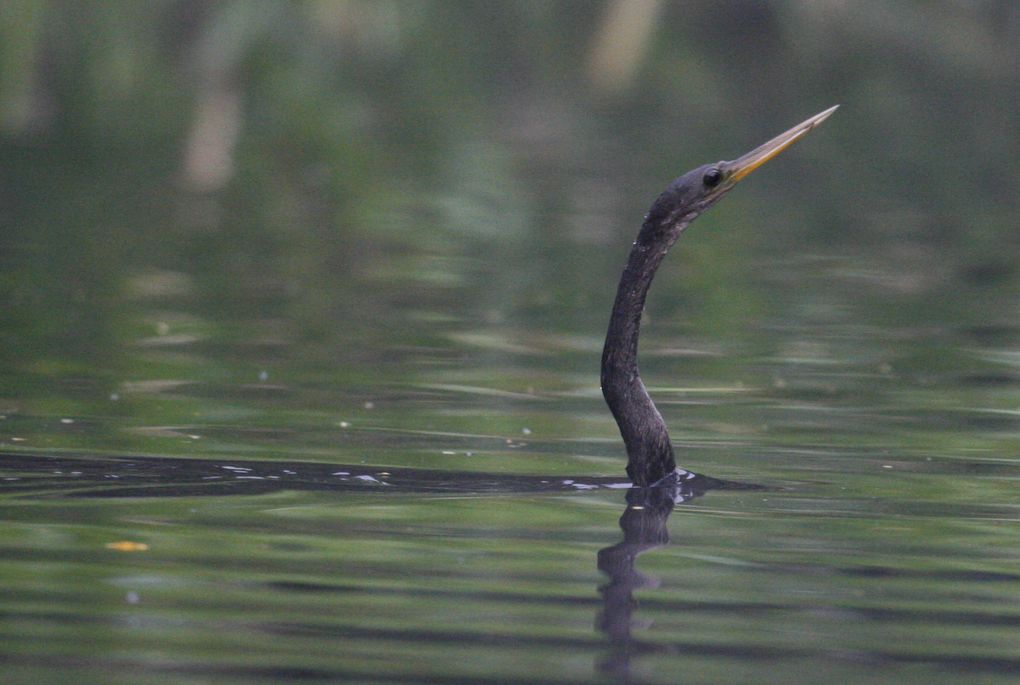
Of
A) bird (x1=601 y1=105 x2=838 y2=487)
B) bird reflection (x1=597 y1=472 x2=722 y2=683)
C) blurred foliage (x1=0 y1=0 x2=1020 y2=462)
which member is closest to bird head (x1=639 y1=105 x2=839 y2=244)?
bird (x1=601 y1=105 x2=838 y2=487)

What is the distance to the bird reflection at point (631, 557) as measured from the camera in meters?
4.68

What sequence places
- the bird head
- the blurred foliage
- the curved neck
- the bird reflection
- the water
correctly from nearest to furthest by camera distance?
the bird reflection, the water, the bird head, the curved neck, the blurred foliage

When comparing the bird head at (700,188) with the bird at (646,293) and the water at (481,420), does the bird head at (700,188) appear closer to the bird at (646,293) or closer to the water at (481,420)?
the bird at (646,293)

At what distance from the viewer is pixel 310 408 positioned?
8547mm

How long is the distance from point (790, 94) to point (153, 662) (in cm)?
3152

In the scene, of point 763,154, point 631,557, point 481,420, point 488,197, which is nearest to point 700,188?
point 763,154

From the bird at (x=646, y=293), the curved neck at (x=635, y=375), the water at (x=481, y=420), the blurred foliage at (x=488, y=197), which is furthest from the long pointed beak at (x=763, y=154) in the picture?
the blurred foliage at (x=488, y=197)

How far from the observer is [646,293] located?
6.57m

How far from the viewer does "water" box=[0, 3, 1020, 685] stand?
484 cm

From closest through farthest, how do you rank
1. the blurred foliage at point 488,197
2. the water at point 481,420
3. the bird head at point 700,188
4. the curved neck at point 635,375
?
the water at point 481,420 → the bird head at point 700,188 → the curved neck at point 635,375 → the blurred foliage at point 488,197

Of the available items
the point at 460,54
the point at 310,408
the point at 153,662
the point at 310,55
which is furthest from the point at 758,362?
the point at 460,54

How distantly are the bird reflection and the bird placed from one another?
0.38 ft

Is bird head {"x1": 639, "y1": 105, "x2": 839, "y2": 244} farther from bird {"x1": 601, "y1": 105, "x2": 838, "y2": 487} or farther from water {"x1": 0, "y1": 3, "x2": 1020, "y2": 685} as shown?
water {"x1": 0, "y1": 3, "x2": 1020, "y2": 685}

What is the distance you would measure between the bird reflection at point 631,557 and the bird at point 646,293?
0.38 ft
